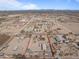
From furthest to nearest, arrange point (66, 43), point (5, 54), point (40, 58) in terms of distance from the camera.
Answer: point (66, 43), point (5, 54), point (40, 58)

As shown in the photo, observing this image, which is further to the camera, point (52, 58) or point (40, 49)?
point (40, 49)

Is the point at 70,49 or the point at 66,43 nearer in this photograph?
the point at 70,49

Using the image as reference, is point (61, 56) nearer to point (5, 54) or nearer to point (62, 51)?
point (62, 51)

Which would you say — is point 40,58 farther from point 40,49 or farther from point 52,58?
point 40,49

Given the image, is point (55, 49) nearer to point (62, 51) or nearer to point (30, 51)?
point (62, 51)

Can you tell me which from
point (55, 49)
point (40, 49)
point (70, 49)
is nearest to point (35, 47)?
point (40, 49)

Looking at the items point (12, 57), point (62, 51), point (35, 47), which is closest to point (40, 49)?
point (35, 47)

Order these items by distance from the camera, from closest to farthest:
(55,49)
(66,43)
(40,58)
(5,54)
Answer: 1. (40,58)
2. (5,54)
3. (55,49)
4. (66,43)

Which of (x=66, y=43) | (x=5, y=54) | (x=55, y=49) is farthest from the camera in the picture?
(x=66, y=43)

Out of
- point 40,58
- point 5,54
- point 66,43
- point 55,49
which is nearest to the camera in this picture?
point 40,58
